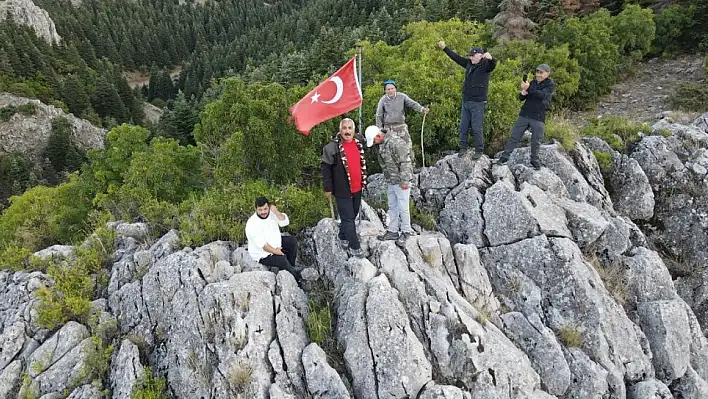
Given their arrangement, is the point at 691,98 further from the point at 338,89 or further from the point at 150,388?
the point at 150,388

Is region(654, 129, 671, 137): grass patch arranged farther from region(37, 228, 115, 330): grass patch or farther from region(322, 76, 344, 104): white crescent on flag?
region(37, 228, 115, 330): grass patch

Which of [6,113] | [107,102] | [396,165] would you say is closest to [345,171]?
[396,165]

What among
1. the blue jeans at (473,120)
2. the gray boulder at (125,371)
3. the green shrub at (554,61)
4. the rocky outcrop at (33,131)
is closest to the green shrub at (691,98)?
the green shrub at (554,61)

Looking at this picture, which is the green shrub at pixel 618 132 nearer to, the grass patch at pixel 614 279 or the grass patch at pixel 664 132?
the grass patch at pixel 664 132

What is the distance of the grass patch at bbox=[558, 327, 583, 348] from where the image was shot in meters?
9.11

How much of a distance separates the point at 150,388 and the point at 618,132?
52.2 ft

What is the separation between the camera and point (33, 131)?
7531 centimetres

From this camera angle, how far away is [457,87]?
584 inches

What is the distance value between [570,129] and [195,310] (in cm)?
1203

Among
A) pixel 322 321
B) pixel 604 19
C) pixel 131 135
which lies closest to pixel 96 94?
pixel 131 135

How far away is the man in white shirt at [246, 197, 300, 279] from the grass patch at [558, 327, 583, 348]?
5.91m

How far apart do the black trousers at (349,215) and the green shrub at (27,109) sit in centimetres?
8835

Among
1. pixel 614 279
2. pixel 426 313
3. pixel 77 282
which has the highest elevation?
pixel 77 282

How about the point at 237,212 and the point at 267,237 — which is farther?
the point at 237,212
